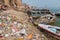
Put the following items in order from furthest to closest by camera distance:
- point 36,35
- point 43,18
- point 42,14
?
point 42,14 < point 43,18 < point 36,35

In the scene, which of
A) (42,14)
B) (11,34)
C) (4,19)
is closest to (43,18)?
(42,14)

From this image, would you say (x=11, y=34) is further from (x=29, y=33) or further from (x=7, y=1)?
(x=7, y=1)

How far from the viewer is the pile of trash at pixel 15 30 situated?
1385 centimetres

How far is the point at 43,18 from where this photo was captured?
3503 cm

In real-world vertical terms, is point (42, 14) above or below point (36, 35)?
below

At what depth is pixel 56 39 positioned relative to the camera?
50.3 feet

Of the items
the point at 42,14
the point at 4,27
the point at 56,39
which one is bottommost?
the point at 42,14

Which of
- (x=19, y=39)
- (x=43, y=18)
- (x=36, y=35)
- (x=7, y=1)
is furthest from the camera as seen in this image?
(x=43, y=18)

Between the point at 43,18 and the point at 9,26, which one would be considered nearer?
the point at 9,26

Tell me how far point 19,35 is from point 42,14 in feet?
80.2

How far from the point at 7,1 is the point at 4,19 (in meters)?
9.23

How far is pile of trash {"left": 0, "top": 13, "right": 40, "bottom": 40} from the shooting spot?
13854 millimetres

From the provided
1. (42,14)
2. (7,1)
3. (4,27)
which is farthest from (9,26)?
(42,14)

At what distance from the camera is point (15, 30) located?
48.1 feet
